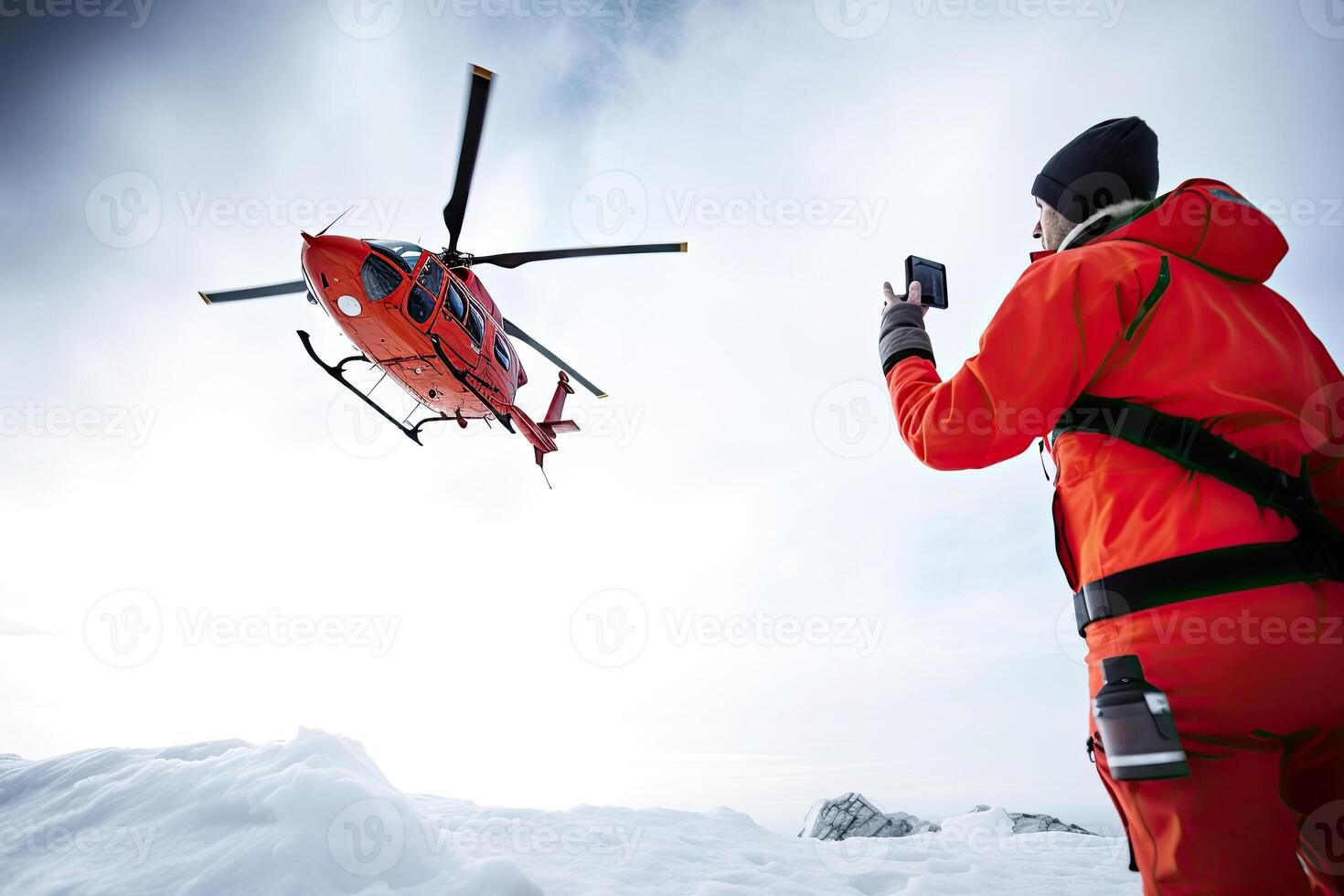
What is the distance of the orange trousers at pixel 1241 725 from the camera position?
1.27m

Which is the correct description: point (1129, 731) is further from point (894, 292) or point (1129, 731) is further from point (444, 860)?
point (444, 860)

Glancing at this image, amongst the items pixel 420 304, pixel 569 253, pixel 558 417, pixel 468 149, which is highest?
pixel 468 149

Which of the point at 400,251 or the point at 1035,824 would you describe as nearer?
the point at 1035,824

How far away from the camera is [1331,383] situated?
1.61 metres

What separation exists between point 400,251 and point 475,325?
1.65m

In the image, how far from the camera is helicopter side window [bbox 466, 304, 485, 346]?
9.51m

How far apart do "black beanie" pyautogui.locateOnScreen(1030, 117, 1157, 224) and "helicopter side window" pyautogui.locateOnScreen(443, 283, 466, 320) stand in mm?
8315

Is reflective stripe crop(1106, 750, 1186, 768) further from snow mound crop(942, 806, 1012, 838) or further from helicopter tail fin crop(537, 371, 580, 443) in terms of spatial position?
helicopter tail fin crop(537, 371, 580, 443)

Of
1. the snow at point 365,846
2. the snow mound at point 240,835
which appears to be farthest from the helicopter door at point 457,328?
the snow mound at point 240,835

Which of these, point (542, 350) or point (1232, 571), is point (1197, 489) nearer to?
point (1232, 571)

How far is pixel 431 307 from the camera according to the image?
28.3ft

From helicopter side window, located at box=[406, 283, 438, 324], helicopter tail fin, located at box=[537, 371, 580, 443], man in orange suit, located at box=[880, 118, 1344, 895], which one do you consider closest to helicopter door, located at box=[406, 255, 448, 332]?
helicopter side window, located at box=[406, 283, 438, 324]

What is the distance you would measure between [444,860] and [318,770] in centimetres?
101

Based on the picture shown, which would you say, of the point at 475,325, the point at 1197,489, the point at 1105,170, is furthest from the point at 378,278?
the point at 1197,489
